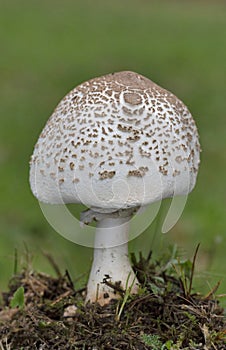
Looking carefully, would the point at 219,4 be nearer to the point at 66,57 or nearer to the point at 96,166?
the point at 66,57

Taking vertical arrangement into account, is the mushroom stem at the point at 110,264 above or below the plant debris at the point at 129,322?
above

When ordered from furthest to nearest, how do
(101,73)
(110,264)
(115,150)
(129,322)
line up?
(101,73), (110,264), (129,322), (115,150)

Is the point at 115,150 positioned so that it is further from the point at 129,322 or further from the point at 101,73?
the point at 101,73

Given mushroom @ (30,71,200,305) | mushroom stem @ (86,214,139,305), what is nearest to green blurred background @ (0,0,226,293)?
mushroom stem @ (86,214,139,305)

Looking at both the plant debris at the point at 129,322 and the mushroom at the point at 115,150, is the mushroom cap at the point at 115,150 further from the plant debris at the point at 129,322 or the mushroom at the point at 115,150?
the plant debris at the point at 129,322

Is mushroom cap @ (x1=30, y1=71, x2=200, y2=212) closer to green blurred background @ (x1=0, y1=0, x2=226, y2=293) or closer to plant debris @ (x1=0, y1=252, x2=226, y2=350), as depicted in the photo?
plant debris @ (x1=0, y1=252, x2=226, y2=350)

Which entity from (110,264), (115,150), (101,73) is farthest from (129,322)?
(101,73)

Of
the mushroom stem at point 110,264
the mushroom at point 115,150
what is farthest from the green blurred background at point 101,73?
the mushroom at point 115,150

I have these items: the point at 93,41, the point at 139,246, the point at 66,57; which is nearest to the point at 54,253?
the point at 139,246
